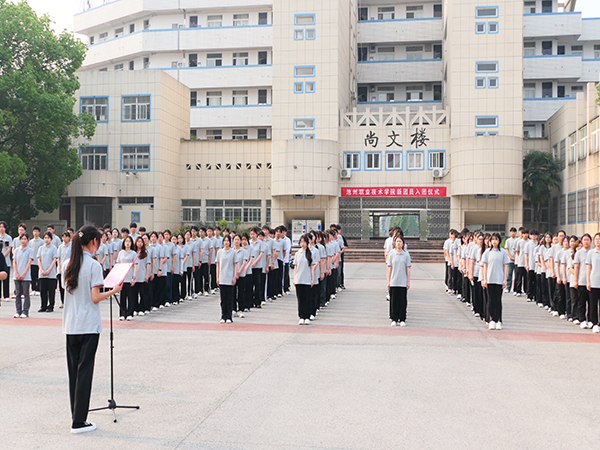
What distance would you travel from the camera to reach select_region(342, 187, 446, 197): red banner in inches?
1626

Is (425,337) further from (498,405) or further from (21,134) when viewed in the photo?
(21,134)

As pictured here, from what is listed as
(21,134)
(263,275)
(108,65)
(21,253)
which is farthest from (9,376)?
(108,65)

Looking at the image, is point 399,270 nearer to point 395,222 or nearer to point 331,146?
point 331,146

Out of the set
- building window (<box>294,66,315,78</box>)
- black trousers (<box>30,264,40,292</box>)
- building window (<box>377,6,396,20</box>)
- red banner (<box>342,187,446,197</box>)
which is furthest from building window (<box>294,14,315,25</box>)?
black trousers (<box>30,264,40,292</box>)

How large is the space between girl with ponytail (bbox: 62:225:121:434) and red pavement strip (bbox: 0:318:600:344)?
535 centimetres

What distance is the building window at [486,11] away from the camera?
39906mm

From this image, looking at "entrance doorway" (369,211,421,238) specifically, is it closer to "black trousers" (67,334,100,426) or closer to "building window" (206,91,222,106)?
"building window" (206,91,222,106)

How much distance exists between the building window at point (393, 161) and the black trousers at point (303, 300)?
31.1 meters

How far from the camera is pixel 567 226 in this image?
36.8m

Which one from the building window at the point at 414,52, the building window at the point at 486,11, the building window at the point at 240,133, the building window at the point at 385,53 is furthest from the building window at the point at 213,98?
the building window at the point at 486,11

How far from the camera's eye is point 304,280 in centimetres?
1165

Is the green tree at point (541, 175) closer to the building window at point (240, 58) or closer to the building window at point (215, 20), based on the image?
the building window at point (240, 58)

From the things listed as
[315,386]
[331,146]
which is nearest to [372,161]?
[331,146]

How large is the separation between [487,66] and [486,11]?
3681 millimetres
